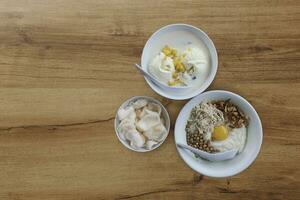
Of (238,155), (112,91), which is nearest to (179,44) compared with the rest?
(112,91)

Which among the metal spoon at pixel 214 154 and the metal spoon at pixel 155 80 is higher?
the metal spoon at pixel 155 80

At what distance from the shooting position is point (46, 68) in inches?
48.1

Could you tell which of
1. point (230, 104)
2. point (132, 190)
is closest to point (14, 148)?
point (132, 190)

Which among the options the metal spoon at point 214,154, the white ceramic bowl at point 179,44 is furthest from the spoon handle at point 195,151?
the white ceramic bowl at point 179,44

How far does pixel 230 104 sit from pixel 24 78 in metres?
0.62

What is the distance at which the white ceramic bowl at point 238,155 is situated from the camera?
3.76 ft

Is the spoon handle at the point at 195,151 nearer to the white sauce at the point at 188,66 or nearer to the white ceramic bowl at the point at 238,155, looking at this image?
the white ceramic bowl at the point at 238,155

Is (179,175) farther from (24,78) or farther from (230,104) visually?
(24,78)

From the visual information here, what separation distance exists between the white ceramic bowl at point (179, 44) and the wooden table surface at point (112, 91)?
4 centimetres

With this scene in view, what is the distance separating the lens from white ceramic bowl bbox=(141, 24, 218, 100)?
1.16 meters

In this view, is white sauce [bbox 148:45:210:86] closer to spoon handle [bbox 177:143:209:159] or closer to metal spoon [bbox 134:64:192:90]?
metal spoon [bbox 134:64:192:90]

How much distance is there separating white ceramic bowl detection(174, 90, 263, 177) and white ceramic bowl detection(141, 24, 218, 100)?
3 centimetres

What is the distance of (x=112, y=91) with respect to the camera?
1.21 meters

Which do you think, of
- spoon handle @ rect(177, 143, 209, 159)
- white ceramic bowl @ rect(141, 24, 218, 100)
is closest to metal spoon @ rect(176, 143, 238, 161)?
spoon handle @ rect(177, 143, 209, 159)
